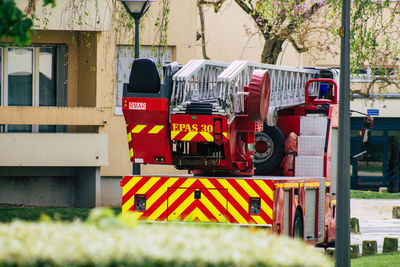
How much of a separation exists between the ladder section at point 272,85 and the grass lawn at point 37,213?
6.07 meters

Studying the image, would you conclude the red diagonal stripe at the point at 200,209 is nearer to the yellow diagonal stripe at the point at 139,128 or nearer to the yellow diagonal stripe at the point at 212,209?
the yellow diagonal stripe at the point at 212,209

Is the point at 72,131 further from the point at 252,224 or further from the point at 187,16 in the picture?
the point at 252,224

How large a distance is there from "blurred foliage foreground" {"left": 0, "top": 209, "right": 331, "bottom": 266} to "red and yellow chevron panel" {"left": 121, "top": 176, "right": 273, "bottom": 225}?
A: 7.28 m

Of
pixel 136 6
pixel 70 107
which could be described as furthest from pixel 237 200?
pixel 70 107

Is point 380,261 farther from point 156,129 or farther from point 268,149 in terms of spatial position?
point 156,129

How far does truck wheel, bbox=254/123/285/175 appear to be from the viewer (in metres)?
15.5

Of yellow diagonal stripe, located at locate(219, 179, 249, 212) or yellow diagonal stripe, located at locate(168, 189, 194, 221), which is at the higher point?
yellow diagonal stripe, located at locate(219, 179, 249, 212)

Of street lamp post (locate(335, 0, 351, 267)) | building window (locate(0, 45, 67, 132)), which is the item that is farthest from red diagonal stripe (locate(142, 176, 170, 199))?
building window (locate(0, 45, 67, 132))

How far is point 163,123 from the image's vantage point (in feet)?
44.0

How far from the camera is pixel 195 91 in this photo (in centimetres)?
1364

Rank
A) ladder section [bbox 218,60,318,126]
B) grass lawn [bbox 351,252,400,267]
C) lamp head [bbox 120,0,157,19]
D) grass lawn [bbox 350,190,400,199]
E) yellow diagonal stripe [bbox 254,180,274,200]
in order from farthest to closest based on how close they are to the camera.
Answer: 1. grass lawn [bbox 350,190,400,199]
2. lamp head [bbox 120,0,157,19]
3. grass lawn [bbox 351,252,400,267]
4. ladder section [bbox 218,60,318,126]
5. yellow diagonal stripe [bbox 254,180,274,200]

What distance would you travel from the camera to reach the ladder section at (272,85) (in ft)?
43.5

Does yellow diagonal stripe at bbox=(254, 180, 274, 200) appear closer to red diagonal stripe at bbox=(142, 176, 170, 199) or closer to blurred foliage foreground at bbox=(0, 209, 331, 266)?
red diagonal stripe at bbox=(142, 176, 170, 199)

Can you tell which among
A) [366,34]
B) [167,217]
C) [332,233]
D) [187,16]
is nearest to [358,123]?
[187,16]
